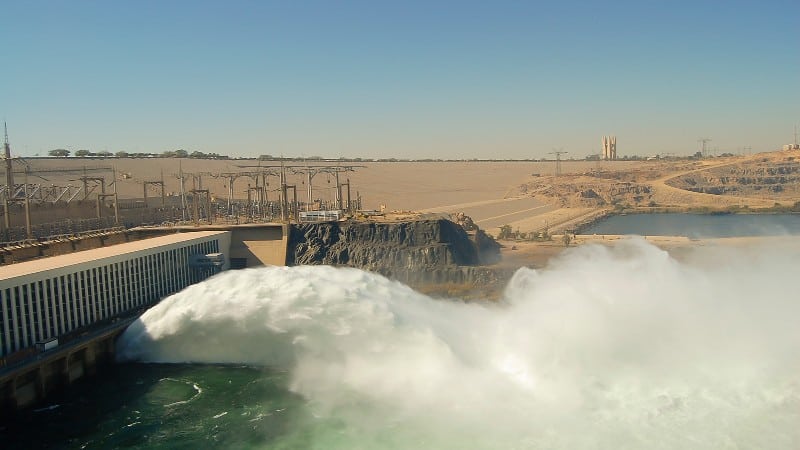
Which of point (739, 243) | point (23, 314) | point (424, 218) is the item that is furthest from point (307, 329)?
point (739, 243)

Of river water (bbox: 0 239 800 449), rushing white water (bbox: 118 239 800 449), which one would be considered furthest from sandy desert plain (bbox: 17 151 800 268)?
river water (bbox: 0 239 800 449)

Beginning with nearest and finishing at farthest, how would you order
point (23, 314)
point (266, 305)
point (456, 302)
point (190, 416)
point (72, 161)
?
point (190, 416), point (23, 314), point (266, 305), point (456, 302), point (72, 161)

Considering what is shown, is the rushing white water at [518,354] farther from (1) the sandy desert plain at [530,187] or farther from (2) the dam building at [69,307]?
(1) the sandy desert plain at [530,187]

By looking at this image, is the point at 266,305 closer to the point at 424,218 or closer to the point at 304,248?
the point at 304,248

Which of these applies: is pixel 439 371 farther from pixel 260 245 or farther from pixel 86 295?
pixel 260 245

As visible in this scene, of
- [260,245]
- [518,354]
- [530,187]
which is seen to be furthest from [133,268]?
[530,187]
